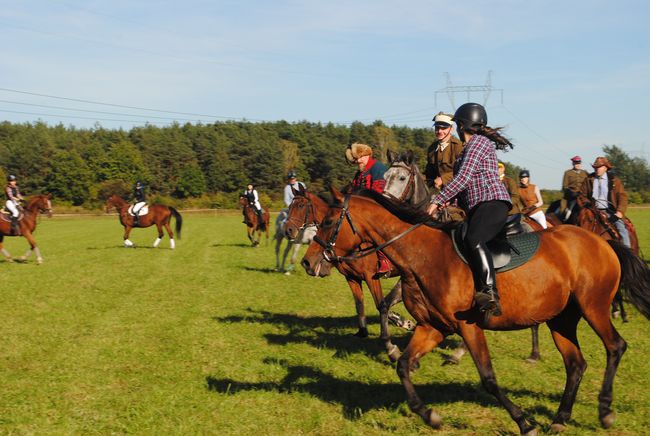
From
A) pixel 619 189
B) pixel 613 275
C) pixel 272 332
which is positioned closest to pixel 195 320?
pixel 272 332

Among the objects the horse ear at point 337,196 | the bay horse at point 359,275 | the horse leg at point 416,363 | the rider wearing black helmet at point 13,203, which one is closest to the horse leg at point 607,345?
the horse leg at point 416,363

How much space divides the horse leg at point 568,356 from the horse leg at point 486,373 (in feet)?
2.10

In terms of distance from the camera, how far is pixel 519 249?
5992mm

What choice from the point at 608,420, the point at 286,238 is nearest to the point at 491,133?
the point at 608,420

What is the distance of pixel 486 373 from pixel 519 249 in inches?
51.6

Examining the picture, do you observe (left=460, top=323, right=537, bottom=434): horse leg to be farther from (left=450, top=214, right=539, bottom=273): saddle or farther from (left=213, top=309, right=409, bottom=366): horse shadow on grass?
(left=213, top=309, right=409, bottom=366): horse shadow on grass

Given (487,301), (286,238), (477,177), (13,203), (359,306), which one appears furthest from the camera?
(13,203)

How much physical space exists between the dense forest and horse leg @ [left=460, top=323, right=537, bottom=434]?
73720 mm

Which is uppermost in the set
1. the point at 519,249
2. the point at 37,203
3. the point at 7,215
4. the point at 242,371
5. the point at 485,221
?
the point at 485,221

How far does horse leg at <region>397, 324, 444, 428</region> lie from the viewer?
5727 millimetres

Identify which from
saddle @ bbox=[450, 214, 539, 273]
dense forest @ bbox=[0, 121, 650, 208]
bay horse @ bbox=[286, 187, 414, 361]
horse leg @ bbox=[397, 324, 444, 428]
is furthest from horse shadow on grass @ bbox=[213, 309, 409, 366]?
dense forest @ bbox=[0, 121, 650, 208]

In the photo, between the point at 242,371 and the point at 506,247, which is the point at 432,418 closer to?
the point at 506,247

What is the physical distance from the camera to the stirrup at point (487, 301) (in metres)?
5.49

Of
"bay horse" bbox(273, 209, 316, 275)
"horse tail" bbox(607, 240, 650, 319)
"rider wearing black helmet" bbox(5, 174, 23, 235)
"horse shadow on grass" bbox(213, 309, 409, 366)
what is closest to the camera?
"horse tail" bbox(607, 240, 650, 319)
